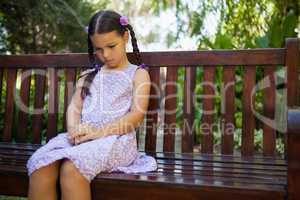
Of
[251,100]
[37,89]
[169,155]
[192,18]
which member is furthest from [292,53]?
[192,18]

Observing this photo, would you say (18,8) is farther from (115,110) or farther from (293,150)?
(293,150)

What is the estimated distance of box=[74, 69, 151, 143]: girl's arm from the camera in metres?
2.31

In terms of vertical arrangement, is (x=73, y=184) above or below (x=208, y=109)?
below

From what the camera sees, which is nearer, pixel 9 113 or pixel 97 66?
pixel 97 66

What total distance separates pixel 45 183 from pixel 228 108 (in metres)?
1.15

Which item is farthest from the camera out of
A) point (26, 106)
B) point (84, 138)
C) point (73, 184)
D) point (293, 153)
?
point (26, 106)

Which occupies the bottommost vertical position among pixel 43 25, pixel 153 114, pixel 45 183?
pixel 45 183

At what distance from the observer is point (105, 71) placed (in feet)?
8.66

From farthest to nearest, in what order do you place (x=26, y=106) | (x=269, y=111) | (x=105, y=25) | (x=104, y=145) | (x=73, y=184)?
(x=26, y=106)
(x=269, y=111)
(x=105, y=25)
(x=104, y=145)
(x=73, y=184)

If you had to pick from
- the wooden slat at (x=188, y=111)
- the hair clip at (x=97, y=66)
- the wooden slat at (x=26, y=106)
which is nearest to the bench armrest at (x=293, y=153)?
the wooden slat at (x=188, y=111)

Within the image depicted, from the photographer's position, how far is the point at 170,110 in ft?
8.92

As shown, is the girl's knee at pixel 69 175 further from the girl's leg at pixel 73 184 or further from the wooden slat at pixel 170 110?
the wooden slat at pixel 170 110

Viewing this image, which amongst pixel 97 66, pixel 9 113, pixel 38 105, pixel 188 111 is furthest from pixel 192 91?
pixel 9 113

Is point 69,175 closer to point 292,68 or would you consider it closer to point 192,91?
point 192,91
